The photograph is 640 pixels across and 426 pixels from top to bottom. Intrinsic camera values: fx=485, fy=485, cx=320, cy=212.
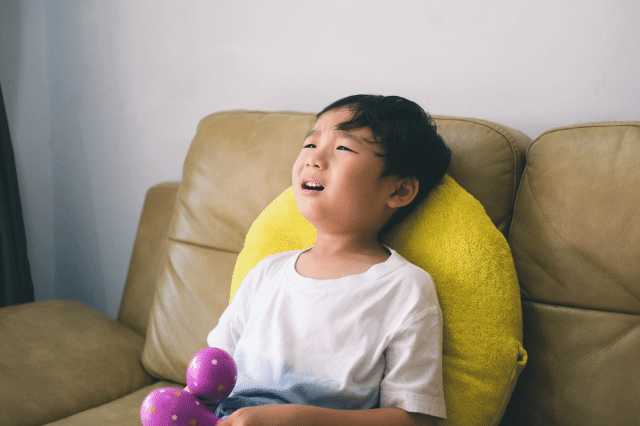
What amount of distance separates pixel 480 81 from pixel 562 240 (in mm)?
476

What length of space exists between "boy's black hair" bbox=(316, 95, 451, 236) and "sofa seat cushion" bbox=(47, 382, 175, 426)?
73 centimetres

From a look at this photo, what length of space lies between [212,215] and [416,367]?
0.75 meters

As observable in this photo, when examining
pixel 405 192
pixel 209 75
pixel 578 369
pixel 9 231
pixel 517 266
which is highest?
pixel 209 75

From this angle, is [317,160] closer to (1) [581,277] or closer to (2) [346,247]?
(2) [346,247]

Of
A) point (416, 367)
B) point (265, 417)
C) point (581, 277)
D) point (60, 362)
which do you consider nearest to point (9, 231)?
point (60, 362)

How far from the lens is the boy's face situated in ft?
2.69

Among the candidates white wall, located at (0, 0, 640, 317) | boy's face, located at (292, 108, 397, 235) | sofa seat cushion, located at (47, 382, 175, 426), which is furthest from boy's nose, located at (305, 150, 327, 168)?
sofa seat cushion, located at (47, 382, 175, 426)

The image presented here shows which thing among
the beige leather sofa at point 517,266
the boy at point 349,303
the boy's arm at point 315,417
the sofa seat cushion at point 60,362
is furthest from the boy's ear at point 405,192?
the sofa seat cushion at point 60,362

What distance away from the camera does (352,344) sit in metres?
0.77

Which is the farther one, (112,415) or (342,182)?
(112,415)

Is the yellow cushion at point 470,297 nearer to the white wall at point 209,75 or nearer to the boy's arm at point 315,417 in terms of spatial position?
the boy's arm at point 315,417

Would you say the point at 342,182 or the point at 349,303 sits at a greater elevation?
the point at 342,182

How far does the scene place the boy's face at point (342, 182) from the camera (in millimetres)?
820

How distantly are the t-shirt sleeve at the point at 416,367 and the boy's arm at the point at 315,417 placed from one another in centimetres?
2
